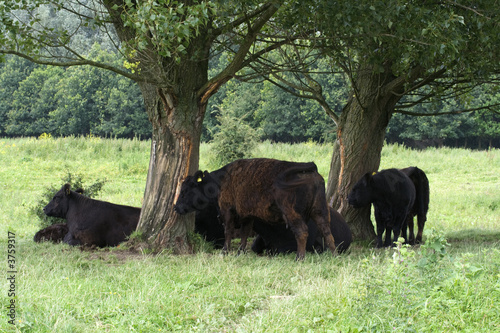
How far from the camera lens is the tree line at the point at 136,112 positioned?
61625 millimetres

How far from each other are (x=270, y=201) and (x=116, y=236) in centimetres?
385

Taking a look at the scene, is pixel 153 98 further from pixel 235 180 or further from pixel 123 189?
pixel 123 189

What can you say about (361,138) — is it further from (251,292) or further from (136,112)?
(136,112)

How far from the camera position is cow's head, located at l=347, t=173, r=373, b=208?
37.8 ft

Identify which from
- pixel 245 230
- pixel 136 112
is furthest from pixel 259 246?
pixel 136 112

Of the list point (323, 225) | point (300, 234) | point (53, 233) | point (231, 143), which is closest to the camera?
point (300, 234)

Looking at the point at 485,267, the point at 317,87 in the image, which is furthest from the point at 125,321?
the point at 317,87

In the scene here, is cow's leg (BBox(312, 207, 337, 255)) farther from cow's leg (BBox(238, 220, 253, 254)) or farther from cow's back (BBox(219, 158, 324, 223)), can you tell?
cow's leg (BBox(238, 220, 253, 254))

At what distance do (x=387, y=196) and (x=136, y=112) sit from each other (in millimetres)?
56093

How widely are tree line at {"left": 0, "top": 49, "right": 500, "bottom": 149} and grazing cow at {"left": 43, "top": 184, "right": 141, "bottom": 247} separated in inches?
1903

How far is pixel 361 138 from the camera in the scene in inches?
494

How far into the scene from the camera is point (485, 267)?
6484mm

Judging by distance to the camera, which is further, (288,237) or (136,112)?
(136,112)

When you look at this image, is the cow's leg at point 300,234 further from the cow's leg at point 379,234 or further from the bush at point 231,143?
the bush at point 231,143
